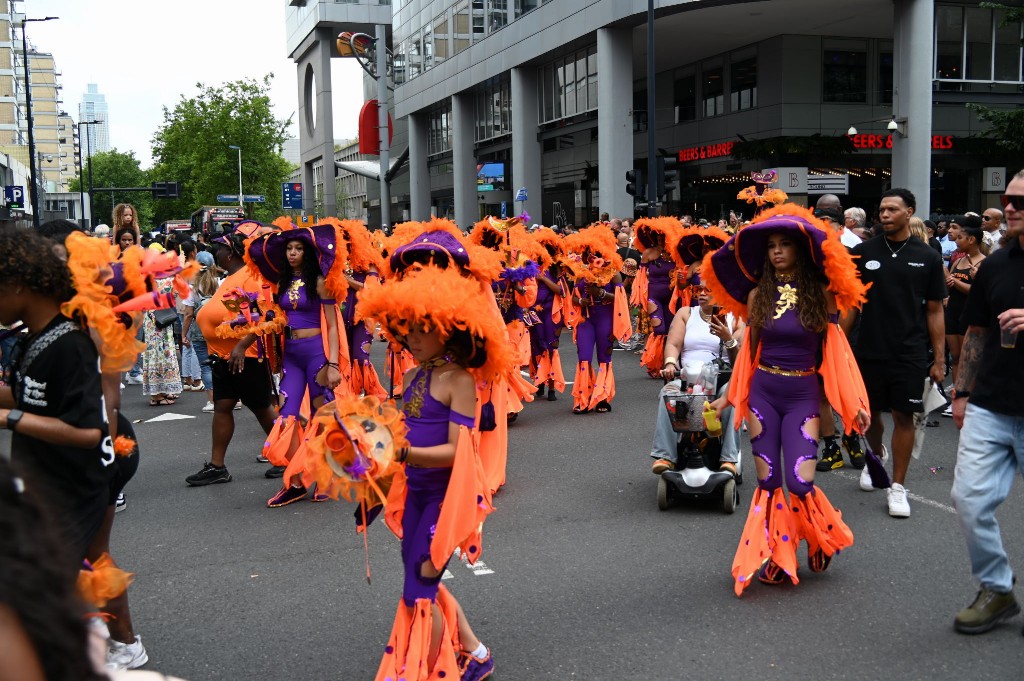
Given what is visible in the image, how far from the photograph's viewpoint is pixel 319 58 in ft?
231

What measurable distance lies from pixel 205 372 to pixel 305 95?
2626 inches

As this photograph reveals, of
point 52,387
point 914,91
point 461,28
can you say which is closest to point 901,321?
point 52,387

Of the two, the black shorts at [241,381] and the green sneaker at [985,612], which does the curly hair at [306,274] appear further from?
the green sneaker at [985,612]

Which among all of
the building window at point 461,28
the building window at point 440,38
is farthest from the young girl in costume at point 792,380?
the building window at point 440,38

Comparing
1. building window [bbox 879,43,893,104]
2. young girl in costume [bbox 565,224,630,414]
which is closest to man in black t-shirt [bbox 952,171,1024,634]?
young girl in costume [bbox 565,224,630,414]

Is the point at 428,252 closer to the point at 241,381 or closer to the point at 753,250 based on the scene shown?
the point at 753,250

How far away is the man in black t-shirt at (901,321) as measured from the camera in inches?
260

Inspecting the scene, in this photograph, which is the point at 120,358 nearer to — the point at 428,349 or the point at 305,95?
the point at 428,349

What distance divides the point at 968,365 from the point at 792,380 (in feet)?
2.95

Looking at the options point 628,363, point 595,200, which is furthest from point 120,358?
point 595,200

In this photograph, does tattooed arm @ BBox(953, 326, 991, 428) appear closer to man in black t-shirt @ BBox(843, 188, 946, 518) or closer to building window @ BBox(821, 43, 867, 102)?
man in black t-shirt @ BBox(843, 188, 946, 518)

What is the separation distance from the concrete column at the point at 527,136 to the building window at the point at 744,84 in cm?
780

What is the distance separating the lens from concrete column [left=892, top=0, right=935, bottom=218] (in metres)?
25.6

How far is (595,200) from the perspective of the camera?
38.0 meters
